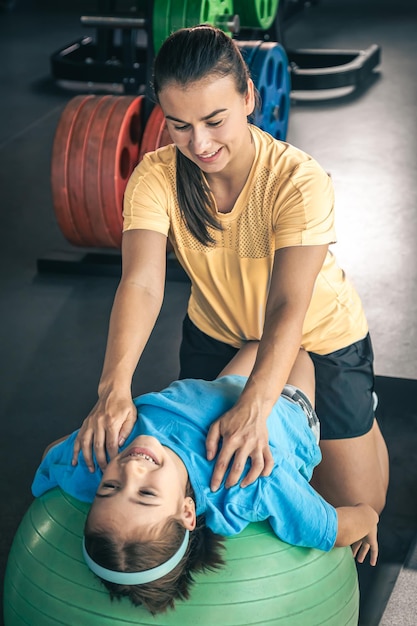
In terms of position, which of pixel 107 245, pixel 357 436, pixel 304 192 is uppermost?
pixel 304 192

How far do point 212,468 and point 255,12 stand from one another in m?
2.90

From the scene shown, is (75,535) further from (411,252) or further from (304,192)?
(411,252)

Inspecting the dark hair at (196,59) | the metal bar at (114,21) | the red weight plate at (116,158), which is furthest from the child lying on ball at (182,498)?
the metal bar at (114,21)

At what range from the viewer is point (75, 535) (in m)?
1.47

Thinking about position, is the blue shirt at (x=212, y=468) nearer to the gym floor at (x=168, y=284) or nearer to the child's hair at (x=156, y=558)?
the child's hair at (x=156, y=558)

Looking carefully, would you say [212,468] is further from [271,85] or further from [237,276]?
[271,85]

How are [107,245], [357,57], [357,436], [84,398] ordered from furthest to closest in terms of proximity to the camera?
[357,57]
[107,245]
[84,398]
[357,436]

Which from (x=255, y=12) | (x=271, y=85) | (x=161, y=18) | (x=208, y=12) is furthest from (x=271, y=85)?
(x=255, y=12)

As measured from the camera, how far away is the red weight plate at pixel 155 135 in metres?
3.06

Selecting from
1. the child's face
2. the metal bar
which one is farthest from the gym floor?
the metal bar

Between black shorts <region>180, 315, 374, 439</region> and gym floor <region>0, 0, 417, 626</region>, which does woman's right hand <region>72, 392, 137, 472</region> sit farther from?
gym floor <region>0, 0, 417, 626</region>

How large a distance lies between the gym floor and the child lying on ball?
1.37 feet

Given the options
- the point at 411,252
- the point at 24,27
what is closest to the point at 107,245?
the point at 411,252

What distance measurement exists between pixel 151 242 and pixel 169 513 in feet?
1.94
